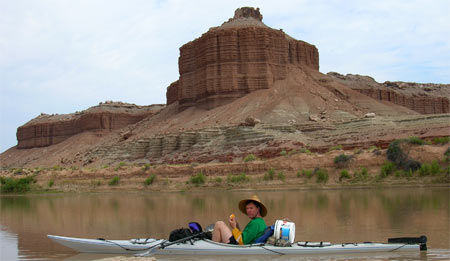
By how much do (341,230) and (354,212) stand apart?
431 centimetres

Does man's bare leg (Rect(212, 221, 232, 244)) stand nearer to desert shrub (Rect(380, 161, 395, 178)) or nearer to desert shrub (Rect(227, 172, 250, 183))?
desert shrub (Rect(380, 161, 395, 178))

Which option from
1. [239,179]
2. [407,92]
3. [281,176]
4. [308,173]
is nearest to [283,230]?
[308,173]

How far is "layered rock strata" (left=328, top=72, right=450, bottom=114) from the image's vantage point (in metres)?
87.6

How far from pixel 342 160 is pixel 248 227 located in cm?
2434

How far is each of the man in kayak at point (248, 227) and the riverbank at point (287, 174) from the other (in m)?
21.2

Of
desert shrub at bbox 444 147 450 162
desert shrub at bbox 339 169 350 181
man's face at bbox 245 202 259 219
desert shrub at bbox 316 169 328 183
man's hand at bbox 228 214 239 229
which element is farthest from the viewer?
desert shrub at bbox 316 169 328 183

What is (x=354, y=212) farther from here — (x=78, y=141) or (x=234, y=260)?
(x=78, y=141)

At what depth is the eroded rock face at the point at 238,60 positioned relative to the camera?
66875mm

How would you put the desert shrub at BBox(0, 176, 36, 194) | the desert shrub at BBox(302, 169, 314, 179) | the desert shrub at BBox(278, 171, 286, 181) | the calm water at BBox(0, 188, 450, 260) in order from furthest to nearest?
1. the desert shrub at BBox(0, 176, 36, 194)
2. the desert shrub at BBox(278, 171, 286, 181)
3. the desert shrub at BBox(302, 169, 314, 179)
4. the calm water at BBox(0, 188, 450, 260)

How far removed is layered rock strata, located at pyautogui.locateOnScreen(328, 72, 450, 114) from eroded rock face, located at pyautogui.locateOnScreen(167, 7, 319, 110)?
1972 centimetres

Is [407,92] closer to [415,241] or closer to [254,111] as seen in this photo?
[254,111]

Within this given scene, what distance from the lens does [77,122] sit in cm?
10612

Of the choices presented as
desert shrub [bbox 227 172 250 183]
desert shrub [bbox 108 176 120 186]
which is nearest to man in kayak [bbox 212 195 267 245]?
desert shrub [bbox 227 172 250 183]

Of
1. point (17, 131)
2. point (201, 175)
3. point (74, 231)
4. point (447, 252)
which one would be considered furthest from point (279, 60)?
point (17, 131)
